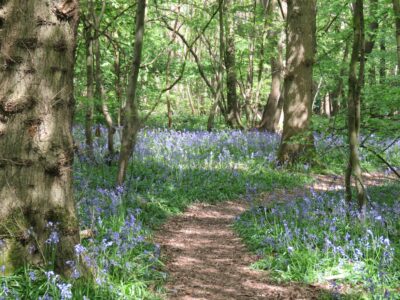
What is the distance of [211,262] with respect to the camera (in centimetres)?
564

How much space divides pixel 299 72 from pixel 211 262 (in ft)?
23.3

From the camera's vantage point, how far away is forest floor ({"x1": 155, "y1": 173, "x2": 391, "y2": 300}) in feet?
14.9

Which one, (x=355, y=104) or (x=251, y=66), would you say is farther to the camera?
(x=251, y=66)

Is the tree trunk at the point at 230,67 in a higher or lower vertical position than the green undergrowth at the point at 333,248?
higher

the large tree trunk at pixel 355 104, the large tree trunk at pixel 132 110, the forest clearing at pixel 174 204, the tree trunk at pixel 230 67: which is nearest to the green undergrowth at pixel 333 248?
the forest clearing at pixel 174 204

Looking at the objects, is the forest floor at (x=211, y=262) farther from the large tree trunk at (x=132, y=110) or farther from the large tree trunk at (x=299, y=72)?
the large tree trunk at (x=299, y=72)

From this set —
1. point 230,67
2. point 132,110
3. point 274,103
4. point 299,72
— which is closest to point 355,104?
point 132,110

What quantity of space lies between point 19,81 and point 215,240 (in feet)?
13.3

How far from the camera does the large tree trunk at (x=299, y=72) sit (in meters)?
11.3

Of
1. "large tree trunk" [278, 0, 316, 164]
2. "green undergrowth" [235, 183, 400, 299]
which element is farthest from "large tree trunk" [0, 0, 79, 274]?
"large tree trunk" [278, 0, 316, 164]

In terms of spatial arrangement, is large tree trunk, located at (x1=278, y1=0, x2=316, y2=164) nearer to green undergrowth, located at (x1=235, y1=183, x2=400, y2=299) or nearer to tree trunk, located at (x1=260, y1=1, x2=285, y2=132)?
green undergrowth, located at (x1=235, y1=183, x2=400, y2=299)

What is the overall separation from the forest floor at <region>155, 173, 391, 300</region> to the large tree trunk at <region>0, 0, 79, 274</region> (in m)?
1.55

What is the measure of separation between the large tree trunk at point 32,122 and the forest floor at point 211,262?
5.08 feet

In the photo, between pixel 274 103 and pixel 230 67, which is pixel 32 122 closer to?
pixel 274 103
